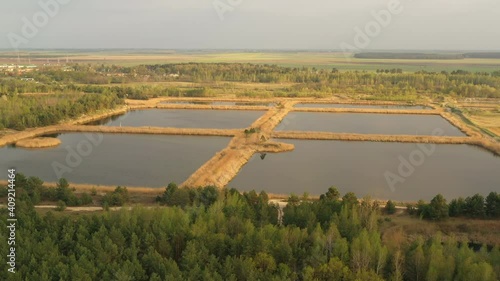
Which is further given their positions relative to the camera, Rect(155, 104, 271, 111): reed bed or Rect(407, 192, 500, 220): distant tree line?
Rect(155, 104, 271, 111): reed bed

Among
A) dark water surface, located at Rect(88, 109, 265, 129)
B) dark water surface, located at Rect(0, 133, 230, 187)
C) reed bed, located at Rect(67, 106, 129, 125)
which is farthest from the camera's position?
reed bed, located at Rect(67, 106, 129, 125)

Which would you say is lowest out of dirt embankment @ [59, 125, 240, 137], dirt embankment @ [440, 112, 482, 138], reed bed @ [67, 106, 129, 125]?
dirt embankment @ [59, 125, 240, 137]

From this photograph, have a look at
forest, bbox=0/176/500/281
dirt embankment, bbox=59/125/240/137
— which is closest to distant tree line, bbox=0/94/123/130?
dirt embankment, bbox=59/125/240/137

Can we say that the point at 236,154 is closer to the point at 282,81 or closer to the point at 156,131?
the point at 156,131

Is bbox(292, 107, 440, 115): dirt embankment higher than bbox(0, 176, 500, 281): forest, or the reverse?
bbox(292, 107, 440, 115): dirt embankment

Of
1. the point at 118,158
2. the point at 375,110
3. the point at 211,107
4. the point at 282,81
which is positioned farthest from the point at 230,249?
the point at 282,81

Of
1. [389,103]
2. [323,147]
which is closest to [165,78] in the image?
[389,103]

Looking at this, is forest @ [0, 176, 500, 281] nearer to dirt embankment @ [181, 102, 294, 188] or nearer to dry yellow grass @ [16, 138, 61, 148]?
dirt embankment @ [181, 102, 294, 188]
